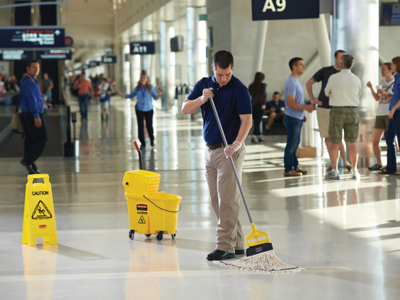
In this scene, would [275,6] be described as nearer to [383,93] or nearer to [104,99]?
[383,93]

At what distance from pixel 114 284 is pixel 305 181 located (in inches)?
213

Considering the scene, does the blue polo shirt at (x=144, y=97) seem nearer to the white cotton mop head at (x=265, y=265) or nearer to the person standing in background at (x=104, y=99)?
the person standing in background at (x=104, y=99)

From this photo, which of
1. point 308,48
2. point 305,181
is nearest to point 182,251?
point 305,181

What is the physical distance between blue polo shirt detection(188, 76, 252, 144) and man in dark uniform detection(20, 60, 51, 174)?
506 cm

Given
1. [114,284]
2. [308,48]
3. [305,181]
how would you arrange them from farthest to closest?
[308,48] → [305,181] → [114,284]

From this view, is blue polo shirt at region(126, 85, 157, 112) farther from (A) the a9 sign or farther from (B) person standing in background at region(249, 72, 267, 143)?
(A) the a9 sign

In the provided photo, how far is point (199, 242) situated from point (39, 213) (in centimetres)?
160

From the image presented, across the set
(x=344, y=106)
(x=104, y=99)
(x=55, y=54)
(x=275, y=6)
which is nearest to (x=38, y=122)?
(x=275, y=6)

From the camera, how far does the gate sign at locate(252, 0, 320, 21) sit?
10.4 meters

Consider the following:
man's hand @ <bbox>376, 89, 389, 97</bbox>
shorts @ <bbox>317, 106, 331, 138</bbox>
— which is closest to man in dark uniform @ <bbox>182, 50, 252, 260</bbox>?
shorts @ <bbox>317, 106, 331, 138</bbox>

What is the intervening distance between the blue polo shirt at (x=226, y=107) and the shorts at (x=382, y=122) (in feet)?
18.9

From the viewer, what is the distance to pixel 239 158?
5059 millimetres

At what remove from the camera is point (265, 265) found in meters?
4.68

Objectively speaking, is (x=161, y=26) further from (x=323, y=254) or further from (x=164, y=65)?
(x=323, y=254)
